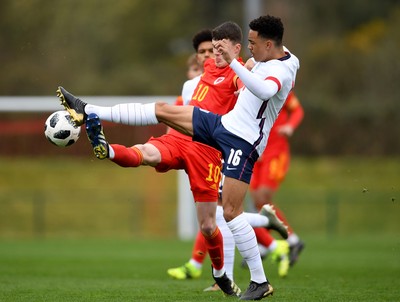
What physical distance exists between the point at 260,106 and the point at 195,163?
97 cm

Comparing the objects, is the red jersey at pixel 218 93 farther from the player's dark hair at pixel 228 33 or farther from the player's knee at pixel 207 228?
the player's knee at pixel 207 228

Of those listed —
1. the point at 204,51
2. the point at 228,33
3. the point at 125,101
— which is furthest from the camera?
the point at 125,101

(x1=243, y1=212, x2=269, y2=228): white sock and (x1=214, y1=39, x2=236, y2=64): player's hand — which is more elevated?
(x1=214, y1=39, x2=236, y2=64): player's hand

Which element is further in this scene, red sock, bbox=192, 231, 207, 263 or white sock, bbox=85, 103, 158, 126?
red sock, bbox=192, 231, 207, 263

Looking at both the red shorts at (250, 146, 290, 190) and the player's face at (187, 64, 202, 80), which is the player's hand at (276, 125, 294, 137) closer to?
the red shorts at (250, 146, 290, 190)

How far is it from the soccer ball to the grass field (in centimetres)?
136

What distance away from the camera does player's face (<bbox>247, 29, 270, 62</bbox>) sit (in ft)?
23.8

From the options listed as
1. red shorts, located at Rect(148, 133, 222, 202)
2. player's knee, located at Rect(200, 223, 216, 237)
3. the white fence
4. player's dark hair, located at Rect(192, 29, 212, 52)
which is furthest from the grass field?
player's dark hair, located at Rect(192, 29, 212, 52)

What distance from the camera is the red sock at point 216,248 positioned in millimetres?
7695

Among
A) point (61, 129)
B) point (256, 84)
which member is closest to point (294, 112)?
point (256, 84)

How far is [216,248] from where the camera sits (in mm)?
7770

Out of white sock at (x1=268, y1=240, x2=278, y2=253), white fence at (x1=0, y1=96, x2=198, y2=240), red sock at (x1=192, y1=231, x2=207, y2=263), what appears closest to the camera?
red sock at (x1=192, y1=231, x2=207, y2=263)

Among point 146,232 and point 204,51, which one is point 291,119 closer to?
point 204,51

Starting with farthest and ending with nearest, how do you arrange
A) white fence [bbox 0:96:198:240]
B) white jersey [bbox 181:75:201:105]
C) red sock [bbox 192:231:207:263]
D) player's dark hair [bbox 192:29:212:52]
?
1. white fence [bbox 0:96:198:240]
2. red sock [bbox 192:231:207:263]
3. player's dark hair [bbox 192:29:212:52]
4. white jersey [bbox 181:75:201:105]
